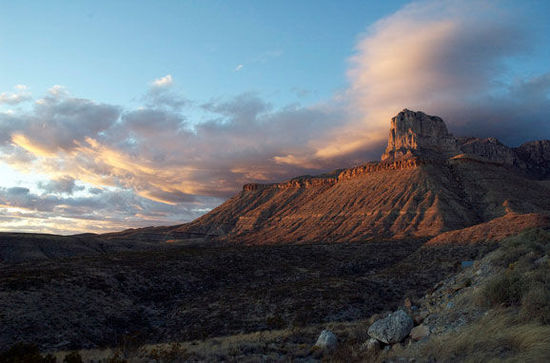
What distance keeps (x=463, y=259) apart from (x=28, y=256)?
248 feet

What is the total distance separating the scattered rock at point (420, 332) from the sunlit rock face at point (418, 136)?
167433mm

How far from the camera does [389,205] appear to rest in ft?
322

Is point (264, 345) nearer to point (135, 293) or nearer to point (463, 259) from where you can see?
point (135, 293)

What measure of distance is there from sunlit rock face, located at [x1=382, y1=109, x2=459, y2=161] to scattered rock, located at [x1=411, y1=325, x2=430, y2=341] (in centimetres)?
16743

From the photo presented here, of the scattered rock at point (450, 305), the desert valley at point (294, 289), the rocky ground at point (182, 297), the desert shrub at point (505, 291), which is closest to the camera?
the desert shrub at point (505, 291)

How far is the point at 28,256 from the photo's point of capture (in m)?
63.2

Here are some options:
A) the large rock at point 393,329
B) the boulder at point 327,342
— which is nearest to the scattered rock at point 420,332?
the large rock at point 393,329

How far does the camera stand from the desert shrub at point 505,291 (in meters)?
10.7

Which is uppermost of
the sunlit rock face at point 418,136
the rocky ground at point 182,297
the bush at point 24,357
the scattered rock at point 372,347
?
the sunlit rock face at point 418,136

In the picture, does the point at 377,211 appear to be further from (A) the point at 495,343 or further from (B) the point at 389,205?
(A) the point at 495,343

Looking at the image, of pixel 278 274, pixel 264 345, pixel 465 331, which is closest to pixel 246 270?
pixel 278 274

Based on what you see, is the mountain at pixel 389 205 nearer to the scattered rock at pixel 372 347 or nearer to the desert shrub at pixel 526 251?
the desert shrub at pixel 526 251

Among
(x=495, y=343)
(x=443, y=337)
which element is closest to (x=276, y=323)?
(x=443, y=337)

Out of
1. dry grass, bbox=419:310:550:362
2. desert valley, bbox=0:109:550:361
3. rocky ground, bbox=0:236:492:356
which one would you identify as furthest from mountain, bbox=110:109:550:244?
dry grass, bbox=419:310:550:362
